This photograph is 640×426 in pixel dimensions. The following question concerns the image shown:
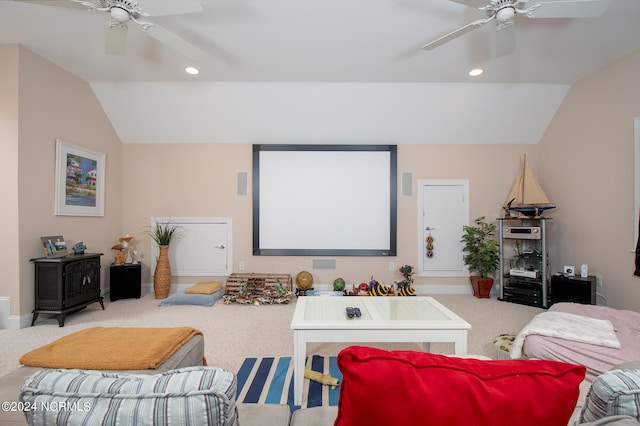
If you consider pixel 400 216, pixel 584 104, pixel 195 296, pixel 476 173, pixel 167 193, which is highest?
pixel 584 104

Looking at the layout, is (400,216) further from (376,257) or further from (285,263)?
(285,263)

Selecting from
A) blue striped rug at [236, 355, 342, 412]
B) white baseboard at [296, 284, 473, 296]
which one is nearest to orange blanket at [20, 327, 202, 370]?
blue striped rug at [236, 355, 342, 412]

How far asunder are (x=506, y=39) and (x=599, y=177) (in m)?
2.49

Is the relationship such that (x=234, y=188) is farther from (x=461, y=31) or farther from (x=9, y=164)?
(x=461, y=31)

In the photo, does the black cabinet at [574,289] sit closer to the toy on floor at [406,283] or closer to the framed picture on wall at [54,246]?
the toy on floor at [406,283]

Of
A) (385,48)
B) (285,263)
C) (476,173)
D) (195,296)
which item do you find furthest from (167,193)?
(476,173)

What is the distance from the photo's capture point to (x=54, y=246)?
3.23m

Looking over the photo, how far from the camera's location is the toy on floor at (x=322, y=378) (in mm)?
1988

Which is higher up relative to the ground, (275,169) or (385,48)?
(385,48)

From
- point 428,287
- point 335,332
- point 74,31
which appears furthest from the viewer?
point 428,287

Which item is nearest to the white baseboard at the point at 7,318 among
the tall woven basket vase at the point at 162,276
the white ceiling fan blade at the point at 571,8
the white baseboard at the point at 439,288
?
the tall woven basket vase at the point at 162,276

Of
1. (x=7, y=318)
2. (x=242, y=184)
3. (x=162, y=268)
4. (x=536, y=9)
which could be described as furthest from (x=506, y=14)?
(x=7, y=318)

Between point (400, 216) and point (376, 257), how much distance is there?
749mm

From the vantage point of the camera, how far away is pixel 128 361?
4.80 feet
